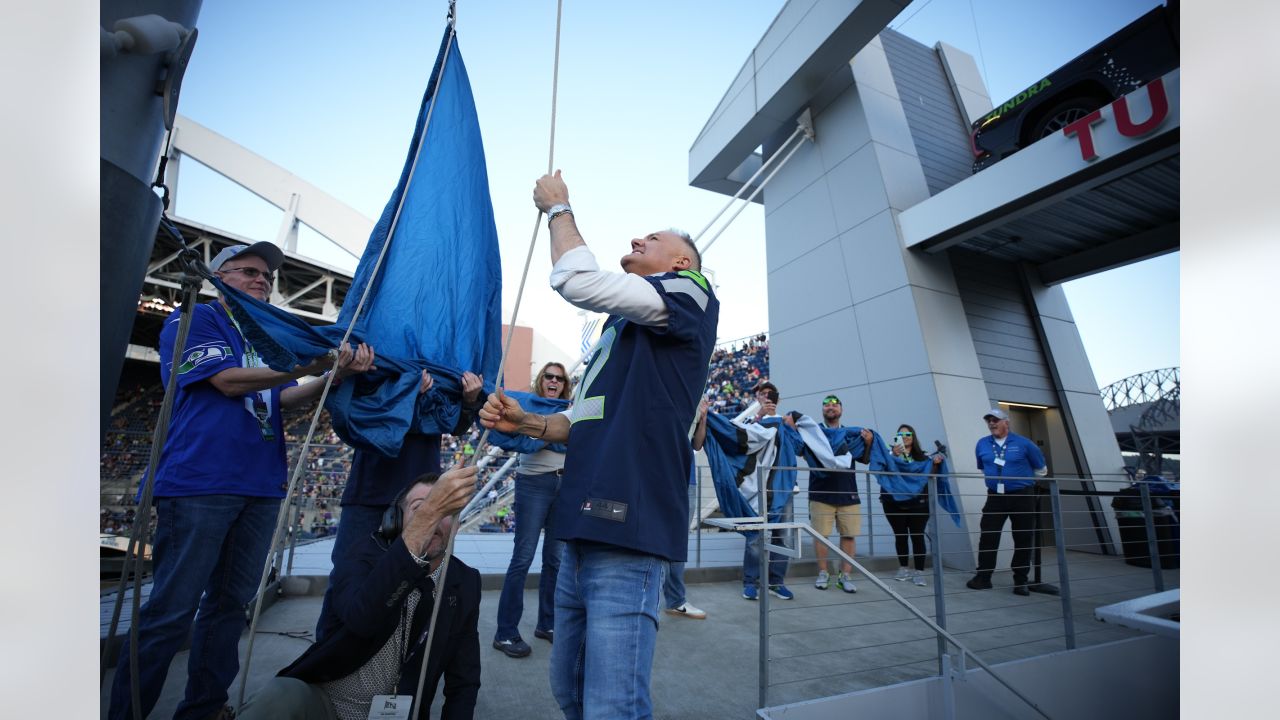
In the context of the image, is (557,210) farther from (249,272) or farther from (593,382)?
(249,272)

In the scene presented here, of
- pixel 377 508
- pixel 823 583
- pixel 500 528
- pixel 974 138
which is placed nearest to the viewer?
pixel 377 508

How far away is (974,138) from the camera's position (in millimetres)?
6406

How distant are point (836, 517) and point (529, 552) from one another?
2.73 metres

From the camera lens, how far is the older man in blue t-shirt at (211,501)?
1.53 m

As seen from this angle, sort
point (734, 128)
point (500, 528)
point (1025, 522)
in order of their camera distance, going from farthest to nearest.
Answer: point (500, 528) < point (734, 128) < point (1025, 522)

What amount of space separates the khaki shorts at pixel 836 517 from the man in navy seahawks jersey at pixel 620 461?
3.43m

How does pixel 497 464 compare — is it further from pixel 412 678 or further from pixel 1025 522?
pixel 412 678

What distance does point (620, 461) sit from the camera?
122 centimetres

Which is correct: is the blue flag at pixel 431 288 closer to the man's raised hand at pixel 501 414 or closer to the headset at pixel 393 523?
the headset at pixel 393 523

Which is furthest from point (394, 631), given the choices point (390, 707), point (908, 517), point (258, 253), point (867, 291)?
point (867, 291)

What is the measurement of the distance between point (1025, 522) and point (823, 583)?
2.11 metres

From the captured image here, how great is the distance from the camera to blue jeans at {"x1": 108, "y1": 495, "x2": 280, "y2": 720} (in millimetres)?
1510
